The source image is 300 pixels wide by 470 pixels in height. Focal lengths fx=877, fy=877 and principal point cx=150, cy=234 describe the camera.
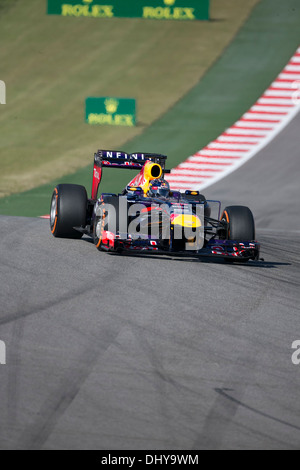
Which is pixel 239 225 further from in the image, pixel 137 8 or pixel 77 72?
pixel 137 8

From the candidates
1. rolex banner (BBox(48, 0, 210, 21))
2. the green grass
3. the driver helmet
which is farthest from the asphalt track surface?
rolex banner (BBox(48, 0, 210, 21))

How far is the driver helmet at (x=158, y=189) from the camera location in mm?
11992

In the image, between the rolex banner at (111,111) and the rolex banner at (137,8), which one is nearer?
the rolex banner at (111,111)

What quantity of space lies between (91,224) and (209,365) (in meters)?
5.46

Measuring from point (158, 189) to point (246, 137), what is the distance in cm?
1208

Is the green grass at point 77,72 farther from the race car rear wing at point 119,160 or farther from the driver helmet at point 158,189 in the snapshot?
the driver helmet at point 158,189

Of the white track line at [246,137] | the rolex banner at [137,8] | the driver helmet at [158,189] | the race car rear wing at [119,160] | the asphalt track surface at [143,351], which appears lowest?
the asphalt track surface at [143,351]

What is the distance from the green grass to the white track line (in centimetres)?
259

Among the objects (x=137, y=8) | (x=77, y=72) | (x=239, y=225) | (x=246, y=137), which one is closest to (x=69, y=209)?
(x=239, y=225)

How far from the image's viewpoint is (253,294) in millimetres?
9523

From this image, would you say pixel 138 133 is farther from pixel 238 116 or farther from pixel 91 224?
pixel 91 224

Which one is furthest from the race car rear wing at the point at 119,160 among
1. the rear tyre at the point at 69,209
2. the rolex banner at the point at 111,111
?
the rolex banner at the point at 111,111

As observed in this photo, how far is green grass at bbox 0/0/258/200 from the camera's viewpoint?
930 inches

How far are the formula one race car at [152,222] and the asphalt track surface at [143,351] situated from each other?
0.72 feet
